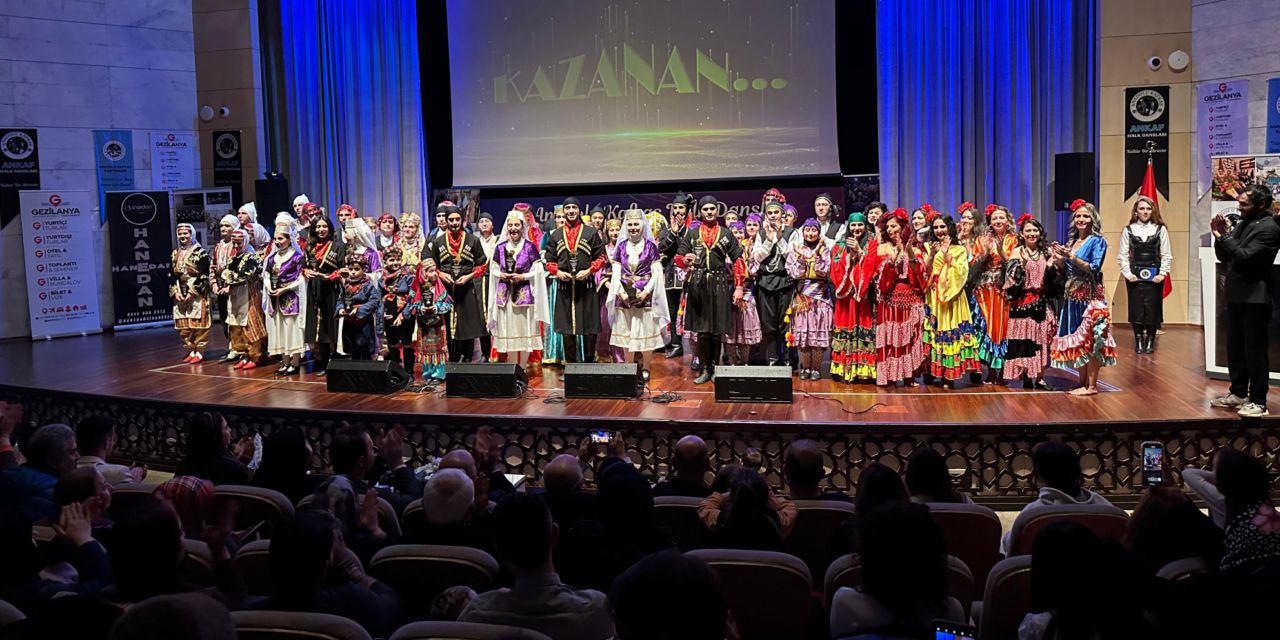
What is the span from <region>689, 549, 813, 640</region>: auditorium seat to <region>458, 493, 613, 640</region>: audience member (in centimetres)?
36

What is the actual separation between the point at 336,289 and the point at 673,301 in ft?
9.33

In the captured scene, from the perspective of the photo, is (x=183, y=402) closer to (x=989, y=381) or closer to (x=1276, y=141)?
(x=989, y=381)

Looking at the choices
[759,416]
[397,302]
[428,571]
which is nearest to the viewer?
[428,571]

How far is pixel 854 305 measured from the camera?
25.0 feet

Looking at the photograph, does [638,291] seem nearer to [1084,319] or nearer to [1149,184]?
[1084,319]

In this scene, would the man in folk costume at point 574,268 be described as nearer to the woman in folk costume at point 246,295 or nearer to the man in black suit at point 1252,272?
the woman in folk costume at point 246,295

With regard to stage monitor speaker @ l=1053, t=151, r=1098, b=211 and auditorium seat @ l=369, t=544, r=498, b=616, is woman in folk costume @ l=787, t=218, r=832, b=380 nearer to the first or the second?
stage monitor speaker @ l=1053, t=151, r=1098, b=211

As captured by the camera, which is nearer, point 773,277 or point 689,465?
point 689,465

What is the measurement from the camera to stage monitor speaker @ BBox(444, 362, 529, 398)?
7.36 meters

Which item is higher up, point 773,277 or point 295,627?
point 773,277

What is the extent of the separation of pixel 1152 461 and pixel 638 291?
367cm

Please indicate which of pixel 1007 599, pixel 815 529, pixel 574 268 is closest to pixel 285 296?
pixel 574 268

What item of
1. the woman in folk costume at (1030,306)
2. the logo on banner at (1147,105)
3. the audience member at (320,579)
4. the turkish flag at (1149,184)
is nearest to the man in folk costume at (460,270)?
the woman in folk costume at (1030,306)

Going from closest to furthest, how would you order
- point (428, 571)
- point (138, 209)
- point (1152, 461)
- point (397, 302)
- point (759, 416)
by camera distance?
point (428, 571) < point (1152, 461) < point (759, 416) < point (397, 302) < point (138, 209)
